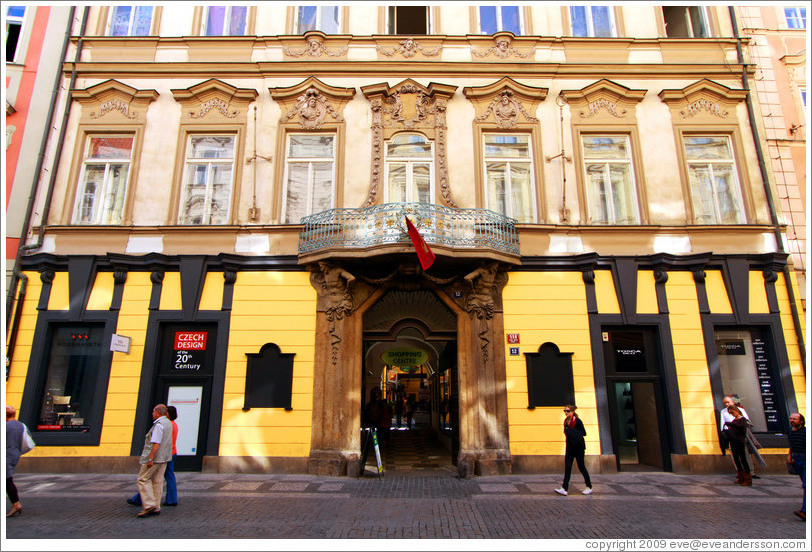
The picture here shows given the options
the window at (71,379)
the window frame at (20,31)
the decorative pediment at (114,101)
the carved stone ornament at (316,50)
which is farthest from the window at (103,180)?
the carved stone ornament at (316,50)

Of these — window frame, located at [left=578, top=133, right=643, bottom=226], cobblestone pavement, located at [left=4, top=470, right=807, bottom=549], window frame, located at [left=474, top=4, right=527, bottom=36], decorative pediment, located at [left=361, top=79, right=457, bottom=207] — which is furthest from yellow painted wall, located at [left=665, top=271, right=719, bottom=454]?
window frame, located at [left=474, top=4, right=527, bottom=36]

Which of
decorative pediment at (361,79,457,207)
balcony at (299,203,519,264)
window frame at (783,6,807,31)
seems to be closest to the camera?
balcony at (299,203,519,264)

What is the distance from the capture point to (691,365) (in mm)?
10539

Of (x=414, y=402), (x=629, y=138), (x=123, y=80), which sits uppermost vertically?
(x=123, y=80)

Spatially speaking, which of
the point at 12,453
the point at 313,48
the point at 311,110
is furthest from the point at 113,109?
the point at 12,453


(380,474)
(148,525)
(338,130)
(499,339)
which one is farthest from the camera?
(338,130)

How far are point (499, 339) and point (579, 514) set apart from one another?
4299 millimetres

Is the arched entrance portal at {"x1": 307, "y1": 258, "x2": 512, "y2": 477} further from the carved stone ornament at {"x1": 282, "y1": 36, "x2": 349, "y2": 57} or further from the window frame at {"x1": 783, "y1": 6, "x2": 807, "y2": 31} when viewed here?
the window frame at {"x1": 783, "y1": 6, "x2": 807, "y2": 31}

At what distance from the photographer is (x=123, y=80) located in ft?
40.6

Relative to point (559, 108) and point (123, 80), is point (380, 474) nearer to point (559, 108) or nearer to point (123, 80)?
point (559, 108)

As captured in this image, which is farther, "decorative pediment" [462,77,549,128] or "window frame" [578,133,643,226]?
"decorative pediment" [462,77,549,128]

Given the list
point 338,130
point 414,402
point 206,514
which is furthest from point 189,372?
point 414,402

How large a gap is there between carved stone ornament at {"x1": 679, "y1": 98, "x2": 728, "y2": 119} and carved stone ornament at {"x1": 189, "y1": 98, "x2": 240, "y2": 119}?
1145 cm

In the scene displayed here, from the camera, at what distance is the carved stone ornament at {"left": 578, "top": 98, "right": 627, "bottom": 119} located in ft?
39.7
